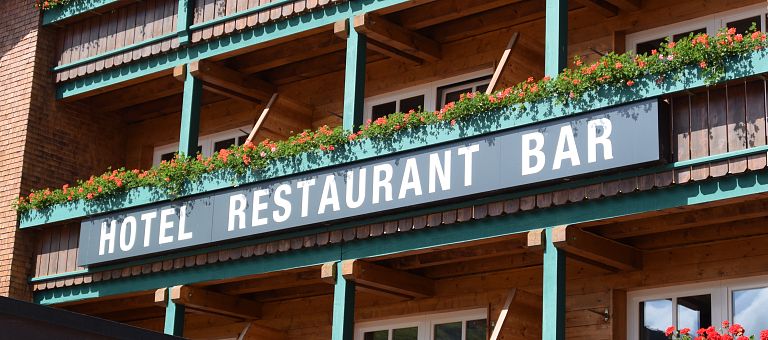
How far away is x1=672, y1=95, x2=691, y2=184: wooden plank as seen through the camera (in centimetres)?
1502

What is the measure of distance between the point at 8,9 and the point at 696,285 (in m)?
13.5

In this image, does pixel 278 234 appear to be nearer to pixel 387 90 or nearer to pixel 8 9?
pixel 387 90

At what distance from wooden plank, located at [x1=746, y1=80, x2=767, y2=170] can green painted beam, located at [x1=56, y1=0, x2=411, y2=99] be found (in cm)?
561

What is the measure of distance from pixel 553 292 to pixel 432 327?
383 cm

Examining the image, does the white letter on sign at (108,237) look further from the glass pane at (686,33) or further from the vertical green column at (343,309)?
the glass pane at (686,33)

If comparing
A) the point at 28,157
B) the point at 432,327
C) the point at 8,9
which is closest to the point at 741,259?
the point at 432,327

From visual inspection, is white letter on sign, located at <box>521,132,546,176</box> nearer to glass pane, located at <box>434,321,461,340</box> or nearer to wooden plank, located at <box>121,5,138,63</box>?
glass pane, located at <box>434,321,461,340</box>

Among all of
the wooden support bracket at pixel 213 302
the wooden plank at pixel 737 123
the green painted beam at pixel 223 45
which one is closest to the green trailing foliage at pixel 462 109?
the wooden plank at pixel 737 123

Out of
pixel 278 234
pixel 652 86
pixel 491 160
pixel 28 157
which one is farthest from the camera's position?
pixel 28 157

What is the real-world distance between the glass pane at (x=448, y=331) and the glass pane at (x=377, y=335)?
3.11ft

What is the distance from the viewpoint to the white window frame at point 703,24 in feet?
56.6

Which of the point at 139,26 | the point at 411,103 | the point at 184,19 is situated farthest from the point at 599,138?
the point at 139,26

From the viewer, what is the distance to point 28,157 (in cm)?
2270

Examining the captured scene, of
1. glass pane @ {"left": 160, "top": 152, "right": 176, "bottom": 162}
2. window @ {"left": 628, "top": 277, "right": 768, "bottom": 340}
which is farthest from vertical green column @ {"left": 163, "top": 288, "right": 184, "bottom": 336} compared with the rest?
window @ {"left": 628, "top": 277, "right": 768, "bottom": 340}
